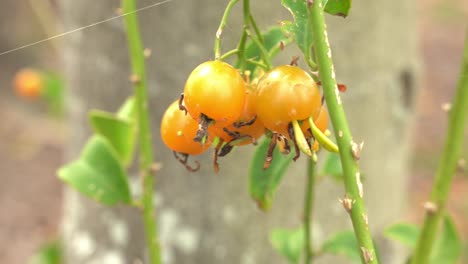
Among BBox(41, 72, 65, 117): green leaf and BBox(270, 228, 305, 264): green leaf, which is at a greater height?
BBox(270, 228, 305, 264): green leaf

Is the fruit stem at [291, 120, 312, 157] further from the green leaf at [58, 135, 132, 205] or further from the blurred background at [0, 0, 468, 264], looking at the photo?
the blurred background at [0, 0, 468, 264]

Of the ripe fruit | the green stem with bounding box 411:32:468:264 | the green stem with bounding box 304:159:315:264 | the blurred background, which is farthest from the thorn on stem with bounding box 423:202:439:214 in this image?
the blurred background

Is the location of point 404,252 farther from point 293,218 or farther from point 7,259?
point 7,259

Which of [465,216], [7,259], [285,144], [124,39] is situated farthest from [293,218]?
[465,216]

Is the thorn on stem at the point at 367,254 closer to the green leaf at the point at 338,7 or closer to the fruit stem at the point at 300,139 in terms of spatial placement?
the fruit stem at the point at 300,139

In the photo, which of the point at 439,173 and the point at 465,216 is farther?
the point at 465,216
